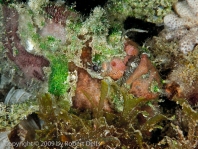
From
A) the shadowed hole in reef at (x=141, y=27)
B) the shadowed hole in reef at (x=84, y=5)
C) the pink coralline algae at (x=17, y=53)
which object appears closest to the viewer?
the pink coralline algae at (x=17, y=53)

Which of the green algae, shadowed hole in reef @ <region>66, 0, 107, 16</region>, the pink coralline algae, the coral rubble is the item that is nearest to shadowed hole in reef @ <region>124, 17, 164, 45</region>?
the coral rubble

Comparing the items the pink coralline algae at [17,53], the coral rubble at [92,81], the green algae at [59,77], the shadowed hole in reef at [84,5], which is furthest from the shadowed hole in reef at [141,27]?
the pink coralline algae at [17,53]

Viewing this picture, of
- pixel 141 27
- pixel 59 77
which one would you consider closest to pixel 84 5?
pixel 141 27

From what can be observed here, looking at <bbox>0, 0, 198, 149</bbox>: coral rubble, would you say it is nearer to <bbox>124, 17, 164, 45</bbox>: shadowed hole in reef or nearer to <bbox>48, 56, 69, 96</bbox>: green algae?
<bbox>48, 56, 69, 96</bbox>: green algae

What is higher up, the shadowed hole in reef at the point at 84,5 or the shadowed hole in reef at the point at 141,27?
the shadowed hole in reef at the point at 84,5

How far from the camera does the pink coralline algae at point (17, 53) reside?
347 centimetres

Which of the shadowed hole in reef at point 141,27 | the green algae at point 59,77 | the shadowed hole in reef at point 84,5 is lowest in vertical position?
the green algae at point 59,77

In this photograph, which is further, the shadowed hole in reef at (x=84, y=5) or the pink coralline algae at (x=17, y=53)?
the shadowed hole in reef at (x=84, y=5)

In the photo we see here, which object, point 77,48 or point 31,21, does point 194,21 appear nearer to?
point 77,48

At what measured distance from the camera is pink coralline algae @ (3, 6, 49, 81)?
3467 mm

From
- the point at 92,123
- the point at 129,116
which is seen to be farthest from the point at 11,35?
the point at 129,116

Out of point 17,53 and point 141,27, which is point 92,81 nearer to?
point 17,53

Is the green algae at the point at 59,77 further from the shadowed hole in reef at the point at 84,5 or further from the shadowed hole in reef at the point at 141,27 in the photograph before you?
the shadowed hole in reef at the point at 141,27

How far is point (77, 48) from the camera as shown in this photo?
317cm
